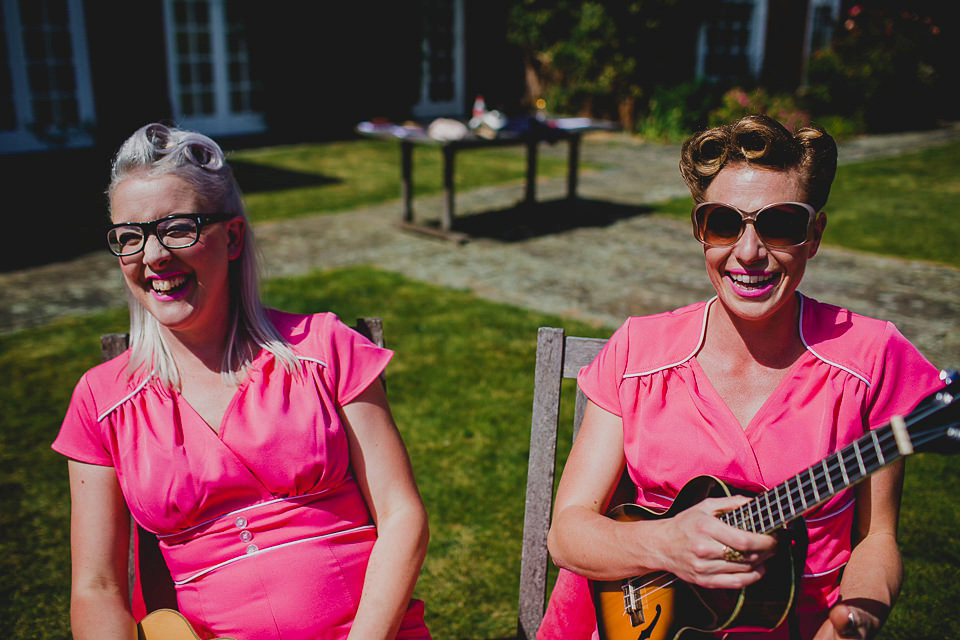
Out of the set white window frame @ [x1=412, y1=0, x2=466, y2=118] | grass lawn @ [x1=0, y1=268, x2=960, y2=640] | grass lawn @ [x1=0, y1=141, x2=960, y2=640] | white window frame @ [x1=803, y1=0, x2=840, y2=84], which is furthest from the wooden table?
white window frame @ [x1=803, y1=0, x2=840, y2=84]

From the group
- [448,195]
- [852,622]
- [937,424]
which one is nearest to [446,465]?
[852,622]

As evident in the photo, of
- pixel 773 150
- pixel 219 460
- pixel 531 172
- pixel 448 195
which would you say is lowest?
pixel 448 195

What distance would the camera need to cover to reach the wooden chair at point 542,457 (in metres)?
2.27

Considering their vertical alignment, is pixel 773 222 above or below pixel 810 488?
above

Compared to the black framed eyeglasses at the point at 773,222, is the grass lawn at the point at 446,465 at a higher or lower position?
lower

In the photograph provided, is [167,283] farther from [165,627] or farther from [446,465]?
[446,465]

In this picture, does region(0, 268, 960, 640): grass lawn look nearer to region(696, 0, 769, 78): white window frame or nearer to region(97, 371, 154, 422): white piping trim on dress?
region(97, 371, 154, 422): white piping trim on dress

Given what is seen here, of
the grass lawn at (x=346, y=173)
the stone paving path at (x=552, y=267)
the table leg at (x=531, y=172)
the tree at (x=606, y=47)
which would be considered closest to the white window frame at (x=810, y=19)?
the tree at (x=606, y=47)

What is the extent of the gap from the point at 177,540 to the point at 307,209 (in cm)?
804

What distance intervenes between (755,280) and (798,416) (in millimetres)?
315

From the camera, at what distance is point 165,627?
1.98m

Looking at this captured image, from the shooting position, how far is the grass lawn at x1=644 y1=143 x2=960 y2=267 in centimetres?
824

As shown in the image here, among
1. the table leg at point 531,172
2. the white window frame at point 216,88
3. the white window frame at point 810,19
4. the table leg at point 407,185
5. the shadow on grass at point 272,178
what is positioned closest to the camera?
the table leg at point 407,185

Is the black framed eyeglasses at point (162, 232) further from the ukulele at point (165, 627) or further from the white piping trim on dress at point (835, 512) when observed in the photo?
the white piping trim on dress at point (835, 512)
